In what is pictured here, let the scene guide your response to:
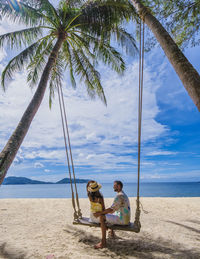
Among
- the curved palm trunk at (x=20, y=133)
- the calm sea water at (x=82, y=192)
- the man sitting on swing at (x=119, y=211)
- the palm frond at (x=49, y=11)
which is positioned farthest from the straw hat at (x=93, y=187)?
the calm sea water at (x=82, y=192)

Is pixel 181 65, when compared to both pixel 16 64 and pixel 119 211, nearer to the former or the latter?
pixel 119 211

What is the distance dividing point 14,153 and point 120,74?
465 cm

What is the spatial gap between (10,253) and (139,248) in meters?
2.00

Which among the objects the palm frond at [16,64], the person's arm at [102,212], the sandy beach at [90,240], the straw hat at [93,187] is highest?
the palm frond at [16,64]

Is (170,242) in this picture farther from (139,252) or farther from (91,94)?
(91,94)

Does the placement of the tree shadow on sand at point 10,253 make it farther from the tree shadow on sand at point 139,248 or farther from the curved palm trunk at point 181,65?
the curved palm trunk at point 181,65

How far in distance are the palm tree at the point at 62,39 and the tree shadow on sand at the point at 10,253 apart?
1.45 meters

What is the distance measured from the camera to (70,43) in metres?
5.99

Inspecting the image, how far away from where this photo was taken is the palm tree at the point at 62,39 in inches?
169

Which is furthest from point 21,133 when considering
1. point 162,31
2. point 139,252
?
point 162,31

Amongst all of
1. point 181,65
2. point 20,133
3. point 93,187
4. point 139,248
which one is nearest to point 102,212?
point 93,187

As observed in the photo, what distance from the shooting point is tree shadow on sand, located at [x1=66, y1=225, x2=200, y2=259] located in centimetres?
275

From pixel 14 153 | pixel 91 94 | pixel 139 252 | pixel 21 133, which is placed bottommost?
pixel 139 252

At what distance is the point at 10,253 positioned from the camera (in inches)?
113
